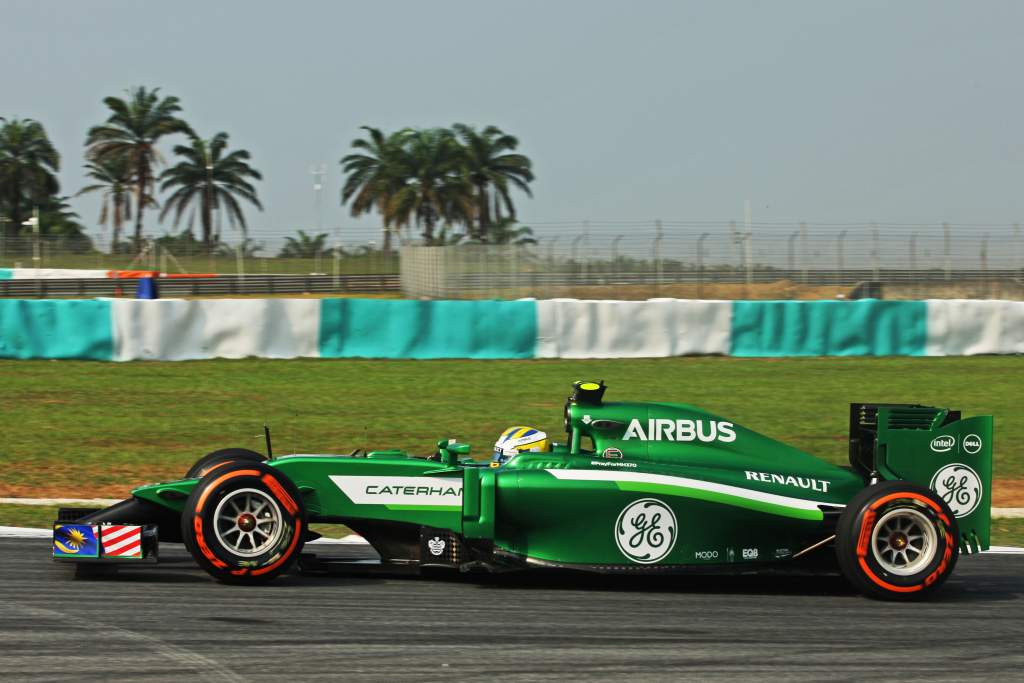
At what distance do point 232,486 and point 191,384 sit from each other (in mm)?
11403

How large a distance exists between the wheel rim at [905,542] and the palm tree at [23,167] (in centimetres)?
5893

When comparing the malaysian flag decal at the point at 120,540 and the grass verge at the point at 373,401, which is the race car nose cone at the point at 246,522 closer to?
the malaysian flag decal at the point at 120,540

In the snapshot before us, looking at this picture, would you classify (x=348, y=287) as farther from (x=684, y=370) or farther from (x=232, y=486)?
(x=232, y=486)

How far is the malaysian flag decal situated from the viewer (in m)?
6.06

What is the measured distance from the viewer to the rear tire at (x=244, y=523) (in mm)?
5961

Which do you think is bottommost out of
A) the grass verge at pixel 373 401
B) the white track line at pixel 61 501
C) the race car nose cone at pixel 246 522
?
the white track line at pixel 61 501

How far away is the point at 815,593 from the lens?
6523 mm

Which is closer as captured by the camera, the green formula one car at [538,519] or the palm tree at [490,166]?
the green formula one car at [538,519]

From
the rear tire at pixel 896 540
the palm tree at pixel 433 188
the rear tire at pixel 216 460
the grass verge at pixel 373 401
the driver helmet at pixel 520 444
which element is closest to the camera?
the rear tire at pixel 896 540

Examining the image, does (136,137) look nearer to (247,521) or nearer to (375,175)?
(375,175)

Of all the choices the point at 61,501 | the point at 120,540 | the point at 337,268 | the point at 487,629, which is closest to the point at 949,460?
the point at 487,629

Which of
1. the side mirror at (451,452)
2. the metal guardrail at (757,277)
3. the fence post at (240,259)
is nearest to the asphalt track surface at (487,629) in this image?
the side mirror at (451,452)

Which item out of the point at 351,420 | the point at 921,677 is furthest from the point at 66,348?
the point at 921,677

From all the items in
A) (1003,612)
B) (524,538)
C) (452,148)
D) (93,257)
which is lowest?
(1003,612)
